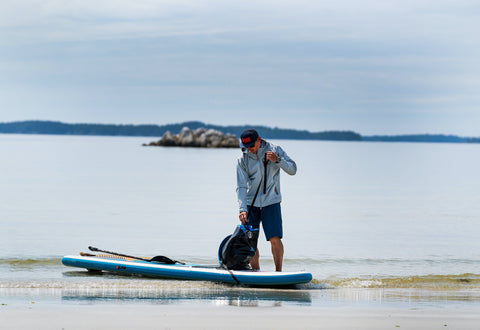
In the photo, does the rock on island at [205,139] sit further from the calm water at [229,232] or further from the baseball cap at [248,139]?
the baseball cap at [248,139]

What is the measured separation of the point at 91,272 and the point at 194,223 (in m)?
9.15

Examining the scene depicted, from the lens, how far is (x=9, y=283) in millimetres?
10867

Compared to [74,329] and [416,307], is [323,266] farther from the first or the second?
[74,329]

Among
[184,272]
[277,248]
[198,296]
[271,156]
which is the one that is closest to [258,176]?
[271,156]

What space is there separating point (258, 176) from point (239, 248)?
117cm

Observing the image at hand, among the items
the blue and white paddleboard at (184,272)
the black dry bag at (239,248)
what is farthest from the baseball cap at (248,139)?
the blue and white paddleboard at (184,272)

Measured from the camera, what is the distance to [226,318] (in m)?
8.02

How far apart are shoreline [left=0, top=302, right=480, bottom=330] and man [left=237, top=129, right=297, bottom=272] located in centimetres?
154

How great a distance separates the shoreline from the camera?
7613mm

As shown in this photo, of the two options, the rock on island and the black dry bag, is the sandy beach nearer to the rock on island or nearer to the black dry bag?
the black dry bag

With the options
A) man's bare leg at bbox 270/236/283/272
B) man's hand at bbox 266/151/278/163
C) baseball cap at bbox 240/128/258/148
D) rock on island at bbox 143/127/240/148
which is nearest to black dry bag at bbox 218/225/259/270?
man's bare leg at bbox 270/236/283/272

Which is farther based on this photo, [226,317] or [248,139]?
[248,139]

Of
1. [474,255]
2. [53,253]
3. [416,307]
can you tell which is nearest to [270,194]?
[416,307]

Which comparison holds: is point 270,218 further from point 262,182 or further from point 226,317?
point 226,317
